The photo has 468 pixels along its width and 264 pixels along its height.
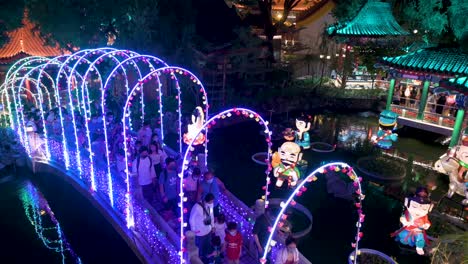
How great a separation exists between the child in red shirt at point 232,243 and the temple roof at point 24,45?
77.7 feet

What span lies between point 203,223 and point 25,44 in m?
24.6

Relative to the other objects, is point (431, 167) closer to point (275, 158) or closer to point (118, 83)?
point (275, 158)

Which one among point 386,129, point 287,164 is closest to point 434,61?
point 386,129

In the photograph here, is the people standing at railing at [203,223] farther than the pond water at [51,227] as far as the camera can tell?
No

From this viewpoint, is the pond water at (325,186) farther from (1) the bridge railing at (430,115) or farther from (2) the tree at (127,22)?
(2) the tree at (127,22)

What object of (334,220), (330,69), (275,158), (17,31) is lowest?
(334,220)

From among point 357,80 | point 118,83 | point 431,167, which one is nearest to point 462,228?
point 431,167

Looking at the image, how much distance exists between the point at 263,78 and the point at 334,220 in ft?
52.1

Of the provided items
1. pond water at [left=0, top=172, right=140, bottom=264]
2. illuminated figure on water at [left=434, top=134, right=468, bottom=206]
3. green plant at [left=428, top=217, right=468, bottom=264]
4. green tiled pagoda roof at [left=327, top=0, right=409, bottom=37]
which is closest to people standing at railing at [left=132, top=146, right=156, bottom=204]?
pond water at [left=0, top=172, right=140, bottom=264]

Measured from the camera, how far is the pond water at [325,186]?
1121 cm

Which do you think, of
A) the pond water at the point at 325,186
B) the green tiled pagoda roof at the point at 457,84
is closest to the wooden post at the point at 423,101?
the pond water at the point at 325,186

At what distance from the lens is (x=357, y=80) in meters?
30.8

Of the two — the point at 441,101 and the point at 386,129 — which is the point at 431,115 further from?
the point at 386,129

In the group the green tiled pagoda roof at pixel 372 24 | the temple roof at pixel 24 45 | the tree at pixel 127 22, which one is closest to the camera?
the green tiled pagoda roof at pixel 372 24
